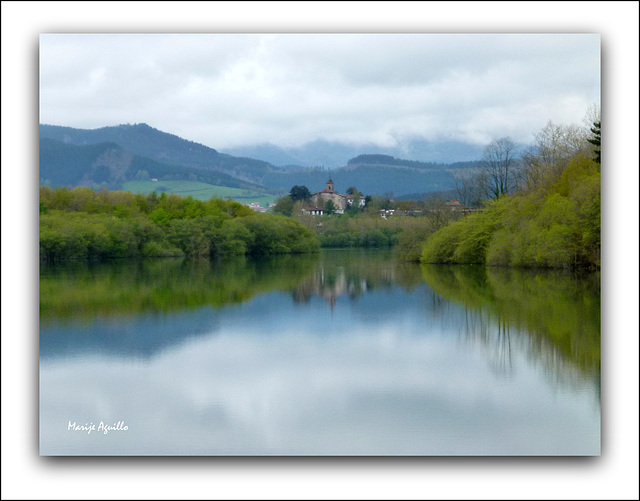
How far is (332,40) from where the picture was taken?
7.33 meters

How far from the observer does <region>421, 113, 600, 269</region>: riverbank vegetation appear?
1240 cm

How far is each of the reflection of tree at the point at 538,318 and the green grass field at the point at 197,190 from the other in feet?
14.4

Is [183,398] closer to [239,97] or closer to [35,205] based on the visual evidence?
[35,205]

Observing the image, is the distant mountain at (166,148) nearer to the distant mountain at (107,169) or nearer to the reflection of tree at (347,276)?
the distant mountain at (107,169)

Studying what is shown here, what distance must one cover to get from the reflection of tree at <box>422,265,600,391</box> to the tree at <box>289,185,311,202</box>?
3.59 metres

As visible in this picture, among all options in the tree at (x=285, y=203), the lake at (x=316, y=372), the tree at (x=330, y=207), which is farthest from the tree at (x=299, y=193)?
the lake at (x=316, y=372)

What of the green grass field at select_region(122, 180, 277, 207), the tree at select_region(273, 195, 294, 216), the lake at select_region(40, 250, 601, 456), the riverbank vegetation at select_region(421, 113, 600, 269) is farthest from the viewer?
the tree at select_region(273, 195, 294, 216)

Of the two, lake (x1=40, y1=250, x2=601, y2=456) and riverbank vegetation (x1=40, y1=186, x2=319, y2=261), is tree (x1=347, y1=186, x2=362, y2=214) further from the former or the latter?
riverbank vegetation (x1=40, y1=186, x2=319, y2=261)

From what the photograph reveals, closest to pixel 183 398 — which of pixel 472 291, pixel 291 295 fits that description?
pixel 291 295

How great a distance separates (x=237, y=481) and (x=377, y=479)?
1191mm

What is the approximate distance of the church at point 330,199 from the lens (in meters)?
11.7
